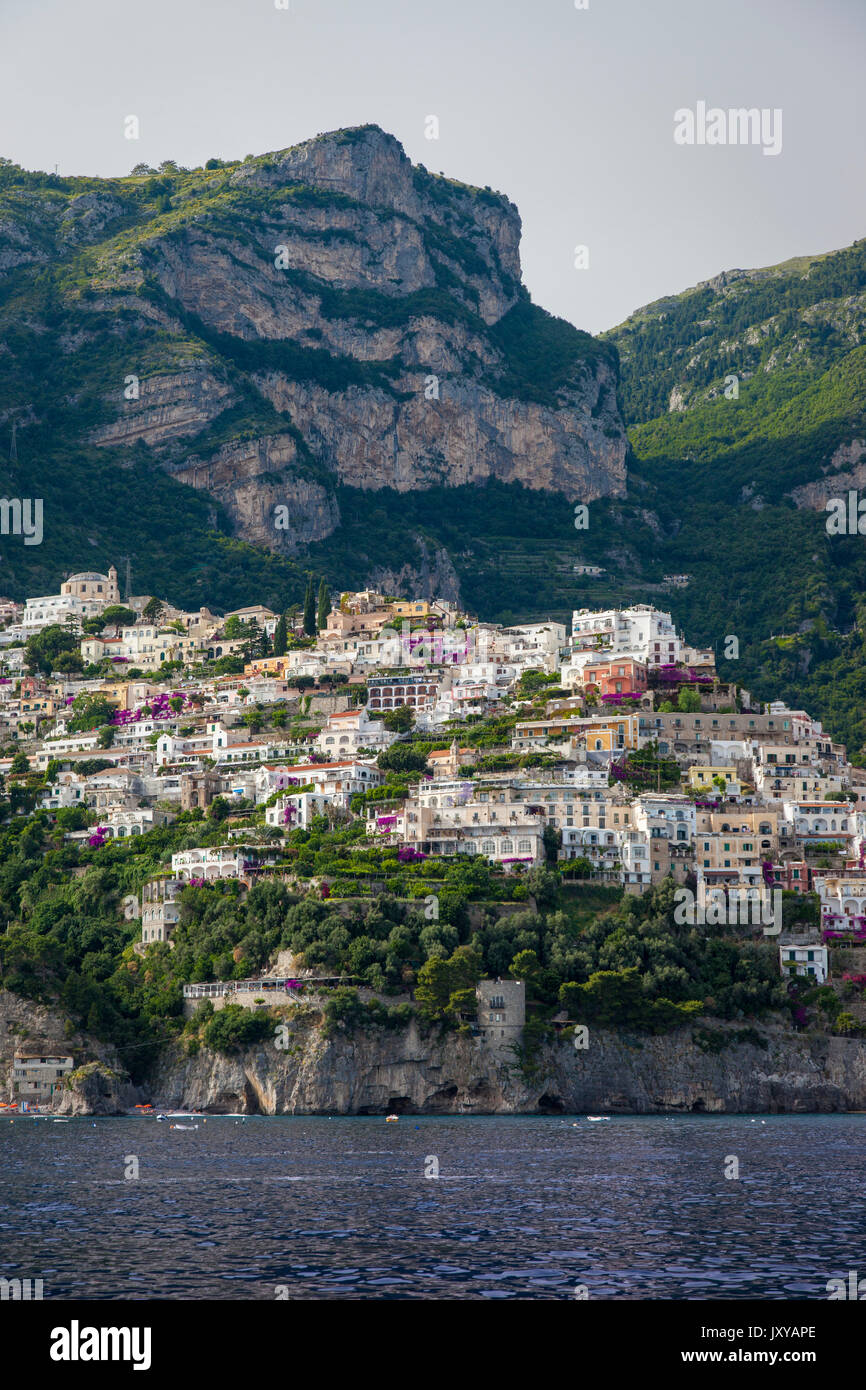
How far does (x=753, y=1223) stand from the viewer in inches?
1977

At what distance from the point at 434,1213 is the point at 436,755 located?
7581 cm

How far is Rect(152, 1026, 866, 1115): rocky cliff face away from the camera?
91375mm

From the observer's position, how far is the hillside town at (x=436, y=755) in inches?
4220

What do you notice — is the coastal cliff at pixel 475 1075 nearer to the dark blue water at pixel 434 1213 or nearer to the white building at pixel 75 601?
the dark blue water at pixel 434 1213

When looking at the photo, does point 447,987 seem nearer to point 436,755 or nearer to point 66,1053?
point 66,1053

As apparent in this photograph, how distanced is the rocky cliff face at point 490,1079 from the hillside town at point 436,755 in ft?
8.96

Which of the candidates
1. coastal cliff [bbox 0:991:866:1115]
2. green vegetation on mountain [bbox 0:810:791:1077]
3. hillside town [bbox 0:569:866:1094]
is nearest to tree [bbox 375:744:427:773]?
hillside town [bbox 0:569:866:1094]

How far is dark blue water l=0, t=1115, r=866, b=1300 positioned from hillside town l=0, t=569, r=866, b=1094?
67.7 feet

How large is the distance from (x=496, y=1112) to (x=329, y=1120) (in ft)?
26.6

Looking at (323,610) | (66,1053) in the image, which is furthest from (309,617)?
(66,1053)

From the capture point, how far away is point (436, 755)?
12769 centimetres

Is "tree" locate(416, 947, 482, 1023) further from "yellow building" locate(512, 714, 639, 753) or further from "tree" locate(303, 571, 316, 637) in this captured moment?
"tree" locate(303, 571, 316, 637)
